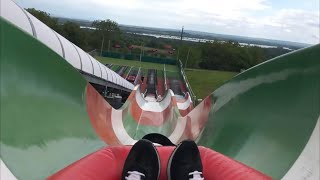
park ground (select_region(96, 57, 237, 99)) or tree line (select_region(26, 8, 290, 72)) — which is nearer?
park ground (select_region(96, 57, 237, 99))

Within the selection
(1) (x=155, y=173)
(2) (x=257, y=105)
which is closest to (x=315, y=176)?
(1) (x=155, y=173)

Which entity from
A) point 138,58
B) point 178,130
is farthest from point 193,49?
point 178,130

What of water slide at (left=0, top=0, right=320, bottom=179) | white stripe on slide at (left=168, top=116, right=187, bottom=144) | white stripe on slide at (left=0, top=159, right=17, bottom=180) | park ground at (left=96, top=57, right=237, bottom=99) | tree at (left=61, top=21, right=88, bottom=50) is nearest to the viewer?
white stripe on slide at (left=0, top=159, right=17, bottom=180)

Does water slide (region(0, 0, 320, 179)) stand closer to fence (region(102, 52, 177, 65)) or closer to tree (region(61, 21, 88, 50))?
fence (region(102, 52, 177, 65))

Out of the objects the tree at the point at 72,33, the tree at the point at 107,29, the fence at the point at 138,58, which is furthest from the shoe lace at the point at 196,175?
the tree at the point at 107,29

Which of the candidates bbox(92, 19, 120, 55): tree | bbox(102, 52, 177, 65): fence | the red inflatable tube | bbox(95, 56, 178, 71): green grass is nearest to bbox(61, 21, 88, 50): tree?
bbox(102, 52, 177, 65): fence

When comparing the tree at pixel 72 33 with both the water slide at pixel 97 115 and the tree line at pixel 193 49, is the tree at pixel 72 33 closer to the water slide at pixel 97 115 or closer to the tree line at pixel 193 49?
the tree line at pixel 193 49

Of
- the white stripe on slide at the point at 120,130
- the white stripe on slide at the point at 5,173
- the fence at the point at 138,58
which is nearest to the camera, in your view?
the white stripe on slide at the point at 5,173

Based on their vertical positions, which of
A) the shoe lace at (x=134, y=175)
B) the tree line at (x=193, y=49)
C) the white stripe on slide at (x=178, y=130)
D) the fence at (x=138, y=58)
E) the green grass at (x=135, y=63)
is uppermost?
the shoe lace at (x=134, y=175)
